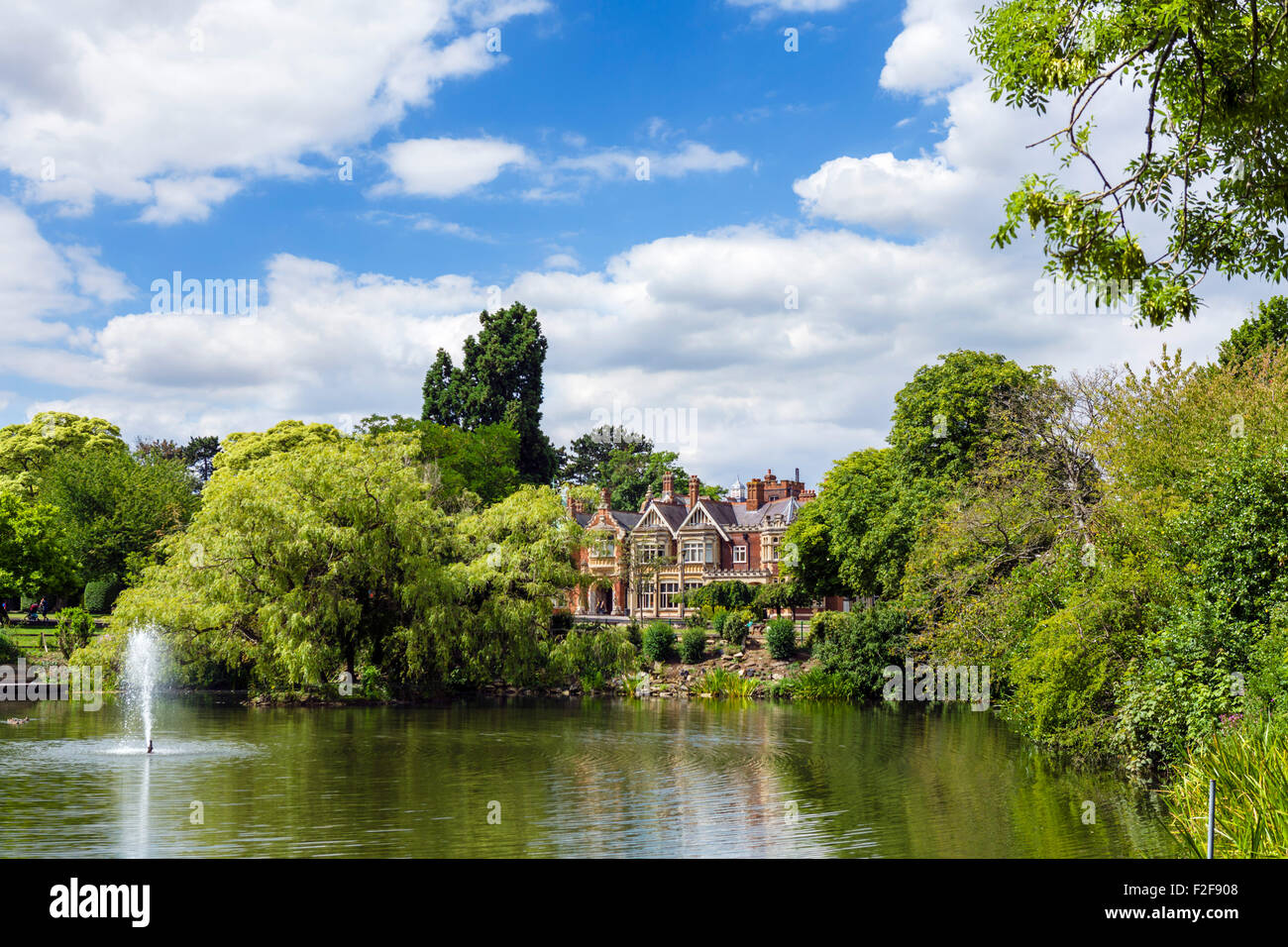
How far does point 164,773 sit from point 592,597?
61292mm

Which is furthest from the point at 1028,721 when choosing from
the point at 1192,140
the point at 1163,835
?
the point at 1192,140

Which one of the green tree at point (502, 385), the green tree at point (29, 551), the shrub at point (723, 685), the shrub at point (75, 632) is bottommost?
the shrub at point (723, 685)

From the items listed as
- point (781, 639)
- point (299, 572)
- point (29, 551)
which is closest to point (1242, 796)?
point (299, 572)

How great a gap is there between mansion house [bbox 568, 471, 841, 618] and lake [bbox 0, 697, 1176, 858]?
4178 centimetres

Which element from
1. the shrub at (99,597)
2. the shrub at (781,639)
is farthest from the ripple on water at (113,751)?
the shrub at (99,597)

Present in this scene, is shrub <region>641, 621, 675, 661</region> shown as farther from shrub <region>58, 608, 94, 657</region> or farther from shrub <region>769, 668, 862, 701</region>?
shrub <region>58, 608, 94, 657</region>

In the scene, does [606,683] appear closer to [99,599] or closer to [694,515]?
[99,599]

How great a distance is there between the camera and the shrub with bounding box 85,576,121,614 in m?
54.0

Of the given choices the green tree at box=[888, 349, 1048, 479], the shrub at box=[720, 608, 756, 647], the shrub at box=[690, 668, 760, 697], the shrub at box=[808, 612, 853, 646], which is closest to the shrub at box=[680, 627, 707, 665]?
the shrub at box=[720, 608, 756, 647]

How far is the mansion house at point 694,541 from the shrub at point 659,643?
19.1 metres

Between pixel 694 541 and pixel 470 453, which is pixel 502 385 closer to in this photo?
pixel 470 453

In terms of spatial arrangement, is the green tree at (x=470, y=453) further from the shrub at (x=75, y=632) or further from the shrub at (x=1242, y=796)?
the shrub at (x=1242, y=796)

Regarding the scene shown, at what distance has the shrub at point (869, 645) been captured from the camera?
141ft
